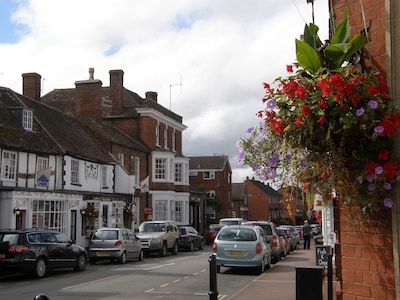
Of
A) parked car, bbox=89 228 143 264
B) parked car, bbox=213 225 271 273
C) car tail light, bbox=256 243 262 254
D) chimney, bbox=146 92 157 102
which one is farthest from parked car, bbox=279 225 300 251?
chimney, bbox=146 92 157 102

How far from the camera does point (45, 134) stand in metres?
27.7

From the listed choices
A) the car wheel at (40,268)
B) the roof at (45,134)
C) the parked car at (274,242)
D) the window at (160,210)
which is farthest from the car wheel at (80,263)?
the window at (160,210)

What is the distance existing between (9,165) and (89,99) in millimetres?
20322

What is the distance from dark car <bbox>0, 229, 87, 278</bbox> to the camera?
631 inches

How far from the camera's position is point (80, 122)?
3731cm

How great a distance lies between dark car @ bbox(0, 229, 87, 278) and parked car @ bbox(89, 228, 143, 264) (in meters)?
3.38

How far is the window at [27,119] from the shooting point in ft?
86.8

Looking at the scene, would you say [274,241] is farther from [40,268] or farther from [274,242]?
[40,268]

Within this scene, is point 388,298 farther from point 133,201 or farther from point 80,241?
point 133,201

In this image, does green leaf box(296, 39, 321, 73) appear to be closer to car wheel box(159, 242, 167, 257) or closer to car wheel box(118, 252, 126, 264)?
car wheel box(118, 252, 126, 264)

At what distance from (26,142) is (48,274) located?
8976 millimetres

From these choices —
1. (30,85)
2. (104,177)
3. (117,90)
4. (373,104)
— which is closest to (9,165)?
(104,177)

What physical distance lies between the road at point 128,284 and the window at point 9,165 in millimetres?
6176

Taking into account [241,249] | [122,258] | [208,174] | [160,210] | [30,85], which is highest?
[30,85]
